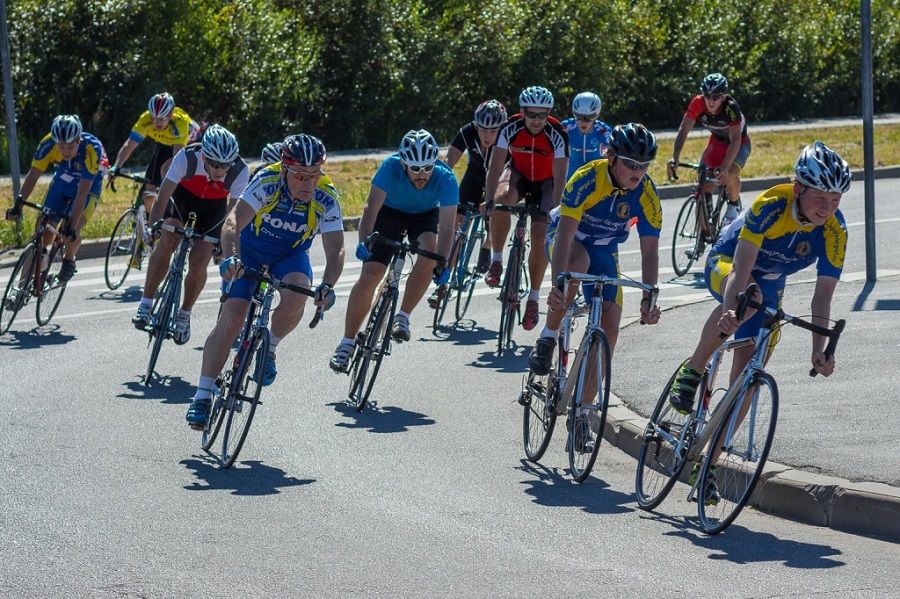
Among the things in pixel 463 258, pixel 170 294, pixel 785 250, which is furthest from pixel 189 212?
pixel 785 250

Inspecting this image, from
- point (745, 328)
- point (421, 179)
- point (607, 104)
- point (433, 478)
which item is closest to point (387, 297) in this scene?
point (421, 179)

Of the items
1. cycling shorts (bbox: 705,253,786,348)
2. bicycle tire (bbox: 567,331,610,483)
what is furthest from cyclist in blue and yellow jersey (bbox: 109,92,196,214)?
cycling shorts (bbox: 705,253,786,348)

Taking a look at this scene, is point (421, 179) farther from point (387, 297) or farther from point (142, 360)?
point (142, 360)

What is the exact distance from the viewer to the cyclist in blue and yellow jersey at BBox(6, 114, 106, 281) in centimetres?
1378

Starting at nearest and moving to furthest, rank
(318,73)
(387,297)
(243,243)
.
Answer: (243,243)
(387,297)
(318,73)

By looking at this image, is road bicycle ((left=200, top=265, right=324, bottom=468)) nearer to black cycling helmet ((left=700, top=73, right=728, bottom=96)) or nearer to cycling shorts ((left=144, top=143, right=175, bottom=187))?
cycling shorts ((left=144, top=143, right=175, bottom=187))

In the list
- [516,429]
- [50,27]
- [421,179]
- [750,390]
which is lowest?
[516,429]

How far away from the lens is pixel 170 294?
11648 millimetres

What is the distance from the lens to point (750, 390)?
25.0 ft

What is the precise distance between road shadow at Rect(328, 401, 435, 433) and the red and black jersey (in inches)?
119

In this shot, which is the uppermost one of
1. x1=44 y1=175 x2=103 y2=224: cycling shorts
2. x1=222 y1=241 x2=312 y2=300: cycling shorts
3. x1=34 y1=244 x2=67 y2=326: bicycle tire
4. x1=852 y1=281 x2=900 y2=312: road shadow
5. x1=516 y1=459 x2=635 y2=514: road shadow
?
x1=44 y1=175 x2=103 y2=224: cycling shorts

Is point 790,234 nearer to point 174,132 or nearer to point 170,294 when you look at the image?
point 170,294

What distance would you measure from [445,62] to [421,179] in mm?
19239

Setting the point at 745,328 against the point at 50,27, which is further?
the point at 50,27
